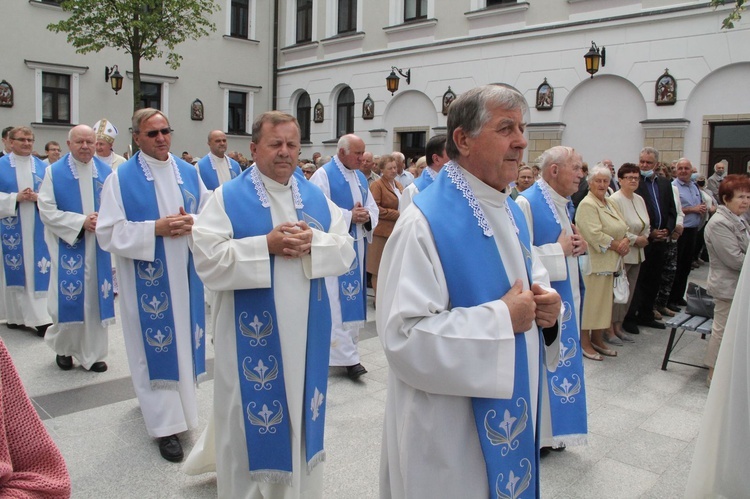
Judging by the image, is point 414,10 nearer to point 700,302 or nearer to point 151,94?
point 151,94

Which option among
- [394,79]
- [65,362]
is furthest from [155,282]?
[394,79]

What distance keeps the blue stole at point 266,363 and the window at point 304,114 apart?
18.6 metres

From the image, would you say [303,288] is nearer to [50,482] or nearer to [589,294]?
[50,482]

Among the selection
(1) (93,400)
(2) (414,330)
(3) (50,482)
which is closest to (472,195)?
(2) (414,330)

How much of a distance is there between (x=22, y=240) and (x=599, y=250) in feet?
20.4

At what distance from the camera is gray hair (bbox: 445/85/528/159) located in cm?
211

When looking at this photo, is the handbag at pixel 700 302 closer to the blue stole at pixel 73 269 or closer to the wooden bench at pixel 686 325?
the wooden bench at pixel 686 325

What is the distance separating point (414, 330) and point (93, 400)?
12.5ft

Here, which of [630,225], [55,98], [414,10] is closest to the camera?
[630,225]

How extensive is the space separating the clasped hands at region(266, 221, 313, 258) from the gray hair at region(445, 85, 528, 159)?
3.83 feet

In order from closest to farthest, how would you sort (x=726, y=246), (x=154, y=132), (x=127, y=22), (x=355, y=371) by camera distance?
(x=154, y=132) → (x=726, y=246) → (x=355, y=371) → (x=127, y=22)

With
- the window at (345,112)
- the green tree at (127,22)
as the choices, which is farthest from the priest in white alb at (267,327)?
the window at (345,112)

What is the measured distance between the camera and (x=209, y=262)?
3.04 meters

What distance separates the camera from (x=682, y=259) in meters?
8.98
